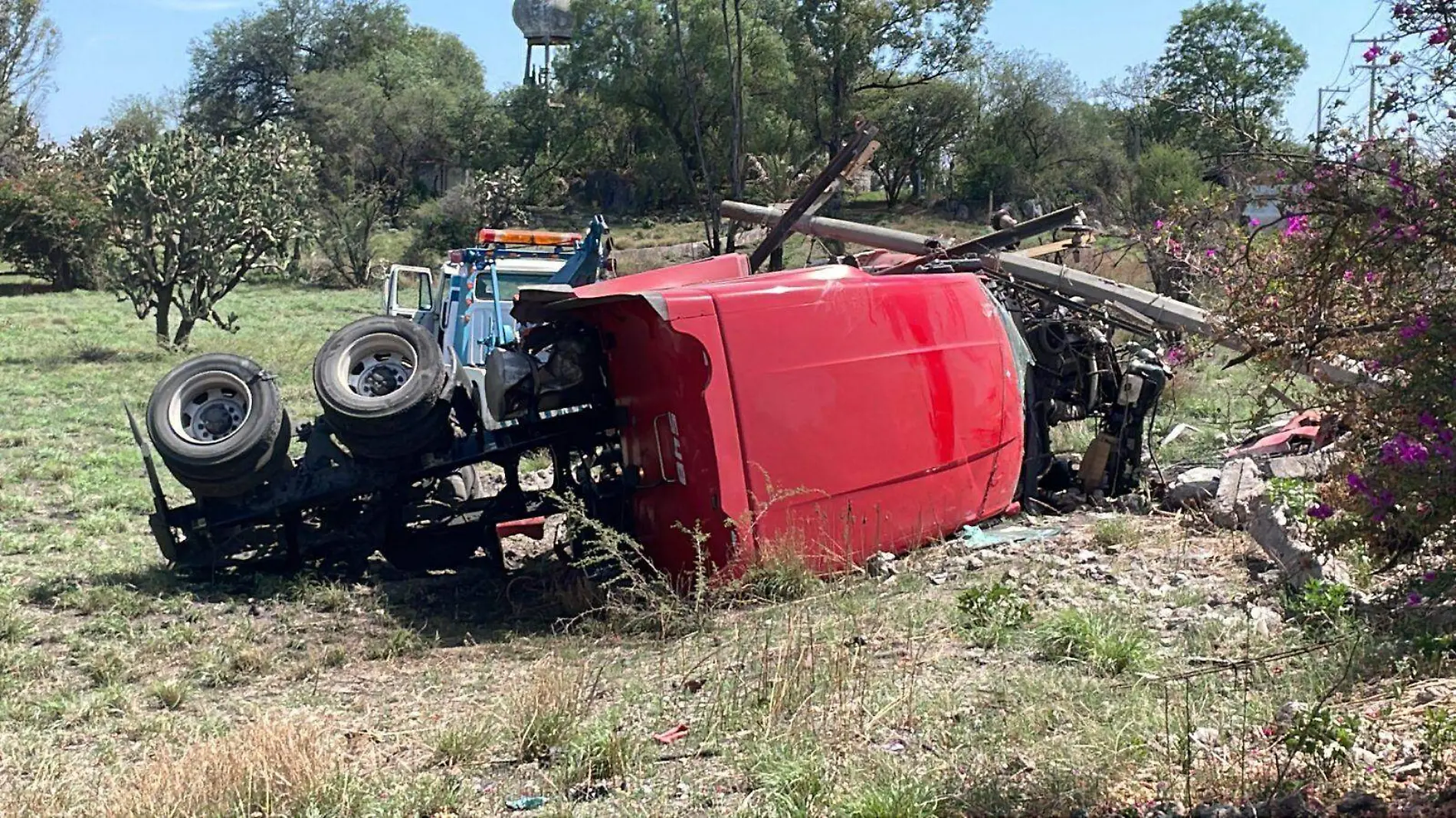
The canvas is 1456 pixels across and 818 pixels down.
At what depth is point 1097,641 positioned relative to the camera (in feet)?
18.1

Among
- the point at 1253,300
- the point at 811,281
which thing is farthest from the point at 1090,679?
the point at 811,281

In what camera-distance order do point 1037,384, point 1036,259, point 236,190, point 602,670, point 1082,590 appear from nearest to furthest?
point 602,670, point 1082,590, point 1037,384, point 1036,259, point 236,190

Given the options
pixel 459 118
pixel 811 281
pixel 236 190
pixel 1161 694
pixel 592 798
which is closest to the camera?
pixel 592 798

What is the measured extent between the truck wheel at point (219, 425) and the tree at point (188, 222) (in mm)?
15704

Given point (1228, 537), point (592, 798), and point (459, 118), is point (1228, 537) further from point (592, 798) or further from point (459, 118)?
point (459, 118)

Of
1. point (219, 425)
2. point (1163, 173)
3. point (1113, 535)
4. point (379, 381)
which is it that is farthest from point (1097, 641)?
point (1163, 173)

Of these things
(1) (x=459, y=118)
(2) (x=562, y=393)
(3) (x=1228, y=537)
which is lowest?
(3) (x=1228, y=537)

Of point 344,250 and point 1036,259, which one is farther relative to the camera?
point 344,250

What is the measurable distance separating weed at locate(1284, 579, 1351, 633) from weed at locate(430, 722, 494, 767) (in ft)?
11.3

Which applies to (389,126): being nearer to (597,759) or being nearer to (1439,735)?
(597,759)

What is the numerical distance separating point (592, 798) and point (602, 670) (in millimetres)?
1021

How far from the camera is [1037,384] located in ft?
31.5

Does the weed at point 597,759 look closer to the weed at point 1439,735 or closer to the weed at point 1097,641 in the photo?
the weed at point 1097,641

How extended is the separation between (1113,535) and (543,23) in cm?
5221
